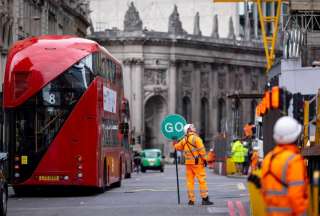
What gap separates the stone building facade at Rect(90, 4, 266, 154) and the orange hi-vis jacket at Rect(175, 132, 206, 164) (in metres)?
93.3

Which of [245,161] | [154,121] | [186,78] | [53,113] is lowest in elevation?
[245,161]

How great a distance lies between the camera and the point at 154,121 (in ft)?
420

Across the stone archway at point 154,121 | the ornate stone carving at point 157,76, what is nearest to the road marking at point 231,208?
the stone archway at point 154,121

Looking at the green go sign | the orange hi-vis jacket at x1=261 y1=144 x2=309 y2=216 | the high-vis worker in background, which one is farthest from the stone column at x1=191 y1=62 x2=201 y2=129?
the orange hi-vis jacket at x1=261 y1=144 x2=309 y2=216

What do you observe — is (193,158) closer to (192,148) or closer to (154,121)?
(192,148)

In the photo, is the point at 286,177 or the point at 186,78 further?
the point at 186,78

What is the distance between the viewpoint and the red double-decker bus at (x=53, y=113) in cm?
3044

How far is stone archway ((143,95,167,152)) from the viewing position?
126 meters

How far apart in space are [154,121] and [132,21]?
11444 millimetres

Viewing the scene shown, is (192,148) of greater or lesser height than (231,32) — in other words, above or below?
below

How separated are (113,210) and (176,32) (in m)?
102

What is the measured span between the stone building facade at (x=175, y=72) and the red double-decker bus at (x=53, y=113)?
287 ft

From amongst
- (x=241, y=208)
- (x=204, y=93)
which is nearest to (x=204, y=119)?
(x=204, y=93)

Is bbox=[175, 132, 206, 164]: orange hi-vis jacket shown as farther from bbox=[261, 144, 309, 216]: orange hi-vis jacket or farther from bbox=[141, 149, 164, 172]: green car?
bbox=[141, 149, 164, 172]: green car
